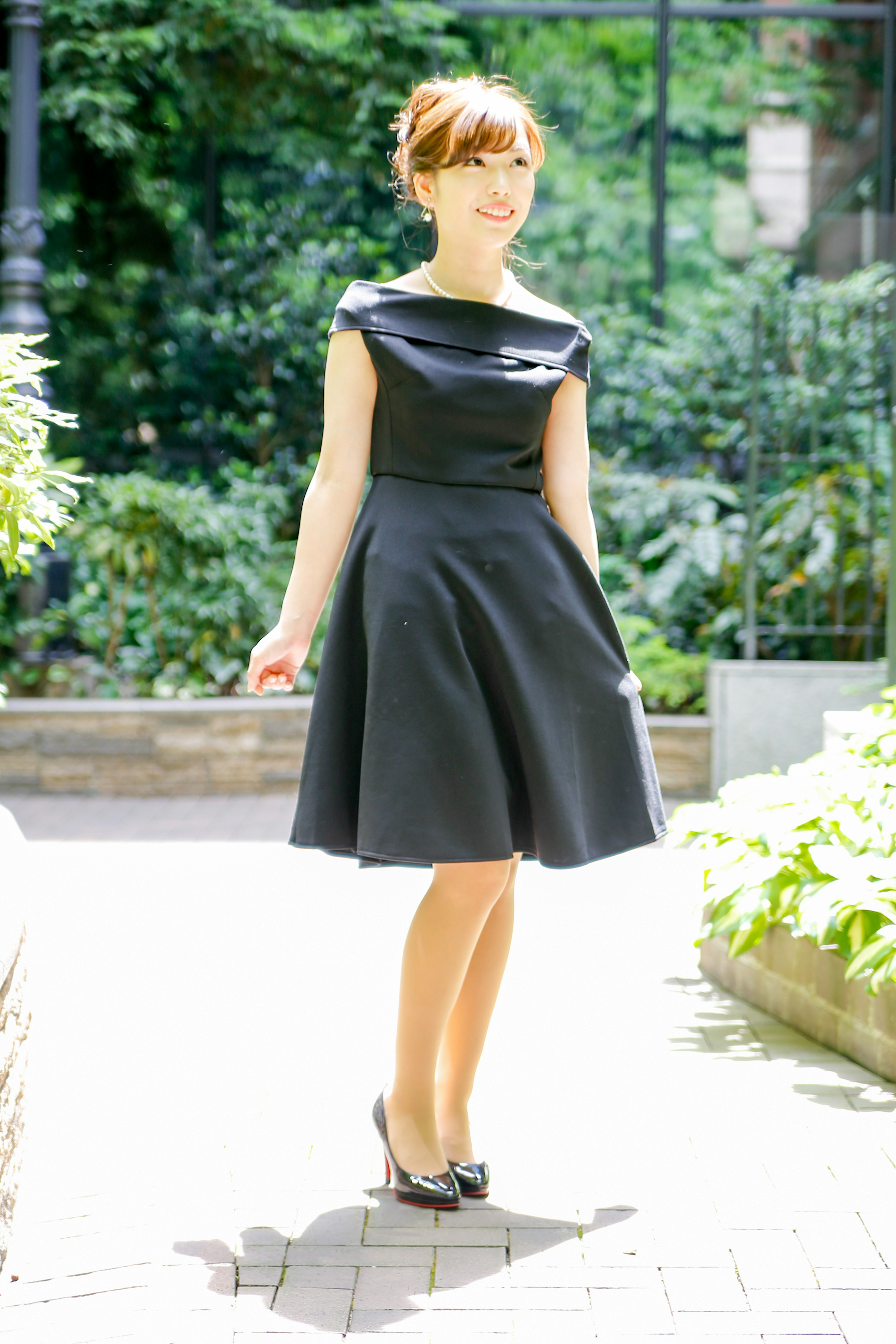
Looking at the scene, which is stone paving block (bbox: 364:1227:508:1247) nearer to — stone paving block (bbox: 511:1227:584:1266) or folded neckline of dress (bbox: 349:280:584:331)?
stone paving block (bbox: 511:1227:584:1266)

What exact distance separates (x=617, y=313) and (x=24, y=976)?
7.01 meters

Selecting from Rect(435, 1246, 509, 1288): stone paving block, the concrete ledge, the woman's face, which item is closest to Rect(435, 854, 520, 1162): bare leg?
Rect(435, 1246, 509, 1288): stone paving block

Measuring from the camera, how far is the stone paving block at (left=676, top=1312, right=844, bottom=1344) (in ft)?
6.44

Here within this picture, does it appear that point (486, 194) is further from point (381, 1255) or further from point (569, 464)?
point (381, 1255)

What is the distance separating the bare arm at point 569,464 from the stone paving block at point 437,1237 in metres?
1.15

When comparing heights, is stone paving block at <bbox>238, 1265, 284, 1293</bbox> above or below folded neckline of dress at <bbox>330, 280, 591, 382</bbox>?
below

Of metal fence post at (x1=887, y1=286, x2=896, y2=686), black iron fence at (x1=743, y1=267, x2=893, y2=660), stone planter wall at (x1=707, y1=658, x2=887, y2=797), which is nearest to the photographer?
metal fence post at (x1=887, y1=286, x2=896, y2=686)

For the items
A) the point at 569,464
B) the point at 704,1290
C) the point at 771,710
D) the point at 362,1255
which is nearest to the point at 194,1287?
the point at 362,1255

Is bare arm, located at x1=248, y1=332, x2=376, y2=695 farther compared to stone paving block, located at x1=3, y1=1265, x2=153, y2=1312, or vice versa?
bare arm, located at x1=248, y1=332, x2=376, y2=695

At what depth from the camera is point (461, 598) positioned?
7.36 ft

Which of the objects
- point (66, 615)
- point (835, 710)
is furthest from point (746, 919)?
point (66, 615)

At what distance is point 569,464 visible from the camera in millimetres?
2385

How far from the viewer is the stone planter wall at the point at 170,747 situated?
6441mm

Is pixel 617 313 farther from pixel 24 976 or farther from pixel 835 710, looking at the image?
pixel 24 976
